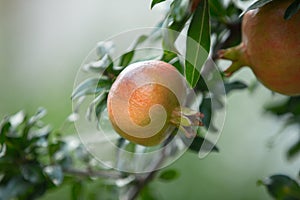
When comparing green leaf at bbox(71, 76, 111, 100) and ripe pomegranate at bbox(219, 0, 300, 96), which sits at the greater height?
ripe pomegranate at bbox(219, 0, 300, 96)

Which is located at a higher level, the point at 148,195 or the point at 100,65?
the point at 100,65

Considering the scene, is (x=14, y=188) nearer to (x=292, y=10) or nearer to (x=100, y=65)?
(x=100, y=65)

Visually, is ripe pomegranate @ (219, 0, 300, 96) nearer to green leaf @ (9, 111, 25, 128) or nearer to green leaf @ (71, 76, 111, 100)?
green leaf @ (71, 76, 111, 100)

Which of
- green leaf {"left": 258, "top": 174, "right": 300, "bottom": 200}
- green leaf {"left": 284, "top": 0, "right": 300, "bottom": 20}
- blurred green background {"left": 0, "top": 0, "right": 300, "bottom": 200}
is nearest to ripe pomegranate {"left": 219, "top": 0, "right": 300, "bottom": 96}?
green leaf {"left": 284, "top": 0, "right": 300, "bottom": 20}

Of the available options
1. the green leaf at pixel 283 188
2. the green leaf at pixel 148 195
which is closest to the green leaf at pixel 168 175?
the green leaf at pixel 148 195

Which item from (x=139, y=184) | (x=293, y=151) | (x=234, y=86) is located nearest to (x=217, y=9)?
(x=234, y=86)

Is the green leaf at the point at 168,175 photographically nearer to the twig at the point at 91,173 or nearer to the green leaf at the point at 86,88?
the twig at the point at 91,173
